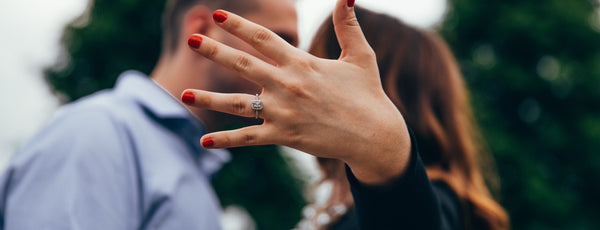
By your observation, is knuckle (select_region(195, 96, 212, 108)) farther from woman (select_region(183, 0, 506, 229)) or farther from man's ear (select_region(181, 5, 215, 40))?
man's ear (select_region(181, 5, 215, 40))

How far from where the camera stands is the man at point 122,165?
1.40 metres

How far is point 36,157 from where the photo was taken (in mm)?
1455

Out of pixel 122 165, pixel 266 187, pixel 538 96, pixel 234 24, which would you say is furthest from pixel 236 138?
pixel 538 96

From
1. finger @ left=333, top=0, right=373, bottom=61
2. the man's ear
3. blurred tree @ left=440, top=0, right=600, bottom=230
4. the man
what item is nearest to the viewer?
finger @ left=333, top=0, right=373, bottom=61

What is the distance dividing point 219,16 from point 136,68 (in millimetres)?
11872

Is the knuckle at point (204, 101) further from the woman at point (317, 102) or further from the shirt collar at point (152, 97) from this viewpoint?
the shirt collar at point (152, 97)

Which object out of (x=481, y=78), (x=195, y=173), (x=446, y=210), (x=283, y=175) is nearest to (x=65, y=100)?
(x=283, y=175)

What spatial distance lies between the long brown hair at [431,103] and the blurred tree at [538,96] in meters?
10.3

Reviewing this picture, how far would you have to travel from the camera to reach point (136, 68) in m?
12.1

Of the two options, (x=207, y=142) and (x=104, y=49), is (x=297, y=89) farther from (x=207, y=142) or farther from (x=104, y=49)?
(x=104, y=49)

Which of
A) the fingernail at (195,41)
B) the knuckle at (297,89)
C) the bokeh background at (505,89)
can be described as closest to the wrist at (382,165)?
the knuckle at (297,89)

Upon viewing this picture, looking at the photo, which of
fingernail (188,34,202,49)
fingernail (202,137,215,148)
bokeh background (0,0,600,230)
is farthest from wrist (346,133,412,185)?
bokeh background (0,0,600,230)

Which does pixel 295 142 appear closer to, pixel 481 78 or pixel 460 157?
pixel 460 157

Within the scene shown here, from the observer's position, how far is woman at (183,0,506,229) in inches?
38.2
